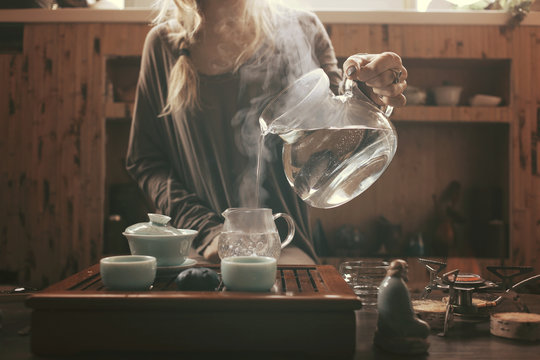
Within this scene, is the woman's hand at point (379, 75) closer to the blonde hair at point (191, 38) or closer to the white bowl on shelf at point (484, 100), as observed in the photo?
the blonde hair at point (191, 38)

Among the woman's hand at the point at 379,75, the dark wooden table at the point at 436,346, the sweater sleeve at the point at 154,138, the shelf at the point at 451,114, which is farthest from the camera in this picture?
the shelf at the point at 451,114

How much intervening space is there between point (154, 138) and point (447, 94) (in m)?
1.89

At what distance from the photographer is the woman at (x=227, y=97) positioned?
70.0 inches

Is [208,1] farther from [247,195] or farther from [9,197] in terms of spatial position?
[9,197]

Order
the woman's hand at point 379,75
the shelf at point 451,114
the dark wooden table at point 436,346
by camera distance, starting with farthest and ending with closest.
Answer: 1. the shelf at point 451,114
2. the woman's hand at point 379,75
3. the dark wooden table at point 436,346

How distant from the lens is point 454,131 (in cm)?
329

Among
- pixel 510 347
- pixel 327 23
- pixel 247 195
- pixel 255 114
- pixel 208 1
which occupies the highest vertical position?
pixel 327 23

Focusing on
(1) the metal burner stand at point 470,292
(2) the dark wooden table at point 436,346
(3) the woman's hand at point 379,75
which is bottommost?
(2) the dark wooden table at point 436,346

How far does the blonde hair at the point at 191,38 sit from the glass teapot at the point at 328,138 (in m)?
0.73

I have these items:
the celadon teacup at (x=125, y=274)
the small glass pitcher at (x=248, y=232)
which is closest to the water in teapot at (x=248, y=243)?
the small glass pitcher at (x=248, y=232)

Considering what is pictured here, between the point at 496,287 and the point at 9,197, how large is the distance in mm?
2843

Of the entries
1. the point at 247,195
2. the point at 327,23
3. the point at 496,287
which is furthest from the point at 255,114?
the point at 327,23

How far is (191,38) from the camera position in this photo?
1.83 m

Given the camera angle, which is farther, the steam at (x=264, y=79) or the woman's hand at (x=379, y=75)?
the steam at (x=264, y=79)
